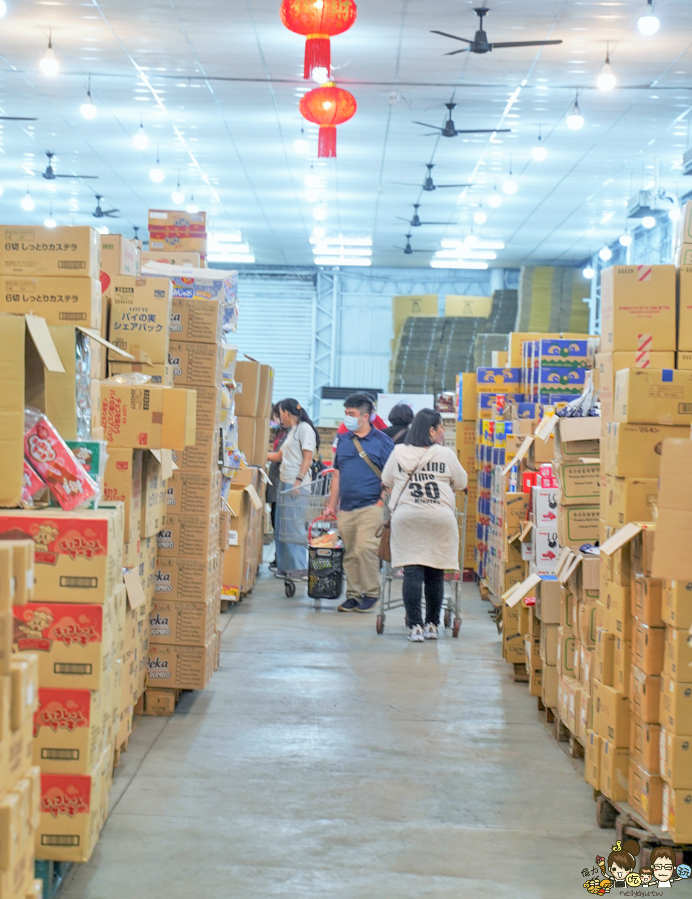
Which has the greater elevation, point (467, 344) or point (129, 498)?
point (467, 344)

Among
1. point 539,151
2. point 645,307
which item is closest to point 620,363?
point 645,307

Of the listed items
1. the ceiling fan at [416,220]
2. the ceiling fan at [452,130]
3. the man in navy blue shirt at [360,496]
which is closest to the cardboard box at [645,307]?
the man in navy blue shirt at [360,496]

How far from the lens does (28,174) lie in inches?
629

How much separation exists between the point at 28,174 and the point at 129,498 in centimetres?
1355

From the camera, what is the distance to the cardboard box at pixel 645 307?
12.8ft

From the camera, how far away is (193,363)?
510 centimetres

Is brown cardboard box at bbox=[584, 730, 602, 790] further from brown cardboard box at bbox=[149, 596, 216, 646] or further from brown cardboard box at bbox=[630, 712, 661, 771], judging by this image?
brown cardboard box at bbox=[149, 596, 216, 646]

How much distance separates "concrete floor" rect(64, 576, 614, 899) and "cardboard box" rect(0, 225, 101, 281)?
7.07 ft

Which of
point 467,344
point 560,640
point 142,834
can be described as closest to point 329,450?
point 467,344

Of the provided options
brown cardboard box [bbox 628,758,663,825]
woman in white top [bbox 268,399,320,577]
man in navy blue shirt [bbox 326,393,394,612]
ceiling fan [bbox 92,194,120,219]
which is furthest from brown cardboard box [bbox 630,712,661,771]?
ceiling fan [bbox 92,194,120,219]

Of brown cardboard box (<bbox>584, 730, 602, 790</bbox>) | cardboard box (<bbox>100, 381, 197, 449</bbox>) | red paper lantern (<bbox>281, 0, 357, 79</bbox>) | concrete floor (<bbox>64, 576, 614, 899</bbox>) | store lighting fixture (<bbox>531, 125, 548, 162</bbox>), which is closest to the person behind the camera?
concrete floor (<bbox>64, 576, 614, 899</bbox>)

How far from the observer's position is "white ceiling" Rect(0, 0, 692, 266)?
9.06 m

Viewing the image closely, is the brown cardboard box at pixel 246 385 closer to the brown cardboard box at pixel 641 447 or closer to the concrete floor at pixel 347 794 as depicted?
the concrete floor at pixel 347 794

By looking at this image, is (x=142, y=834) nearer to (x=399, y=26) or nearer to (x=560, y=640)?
(x=560, y=640)
